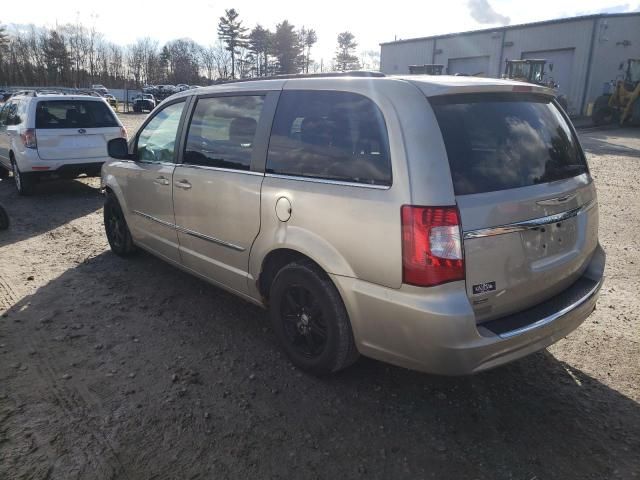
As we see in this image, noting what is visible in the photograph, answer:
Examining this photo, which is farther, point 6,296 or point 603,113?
point 603,113

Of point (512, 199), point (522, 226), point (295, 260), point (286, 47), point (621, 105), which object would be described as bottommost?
point (295, 260)

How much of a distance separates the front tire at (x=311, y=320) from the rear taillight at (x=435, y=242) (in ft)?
2.13

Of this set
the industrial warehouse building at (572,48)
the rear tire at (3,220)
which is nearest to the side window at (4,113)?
the rear tire at (3,220)

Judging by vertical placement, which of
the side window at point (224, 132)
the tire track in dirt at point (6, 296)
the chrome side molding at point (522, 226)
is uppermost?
the side window at point (224, 132)

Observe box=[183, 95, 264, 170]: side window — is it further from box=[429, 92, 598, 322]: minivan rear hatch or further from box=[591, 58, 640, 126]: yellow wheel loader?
box=[591, 58, 640, 126]: yellow wheel loader

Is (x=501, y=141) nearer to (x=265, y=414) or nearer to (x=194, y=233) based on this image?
(x=265, y=414)

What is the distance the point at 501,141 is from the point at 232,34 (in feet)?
253

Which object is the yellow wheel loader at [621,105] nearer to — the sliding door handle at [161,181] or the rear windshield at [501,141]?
the rear windshield at [501,141]

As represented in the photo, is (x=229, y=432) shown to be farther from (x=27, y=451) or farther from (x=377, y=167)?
(x=377, y=167)

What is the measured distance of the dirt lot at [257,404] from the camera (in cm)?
239

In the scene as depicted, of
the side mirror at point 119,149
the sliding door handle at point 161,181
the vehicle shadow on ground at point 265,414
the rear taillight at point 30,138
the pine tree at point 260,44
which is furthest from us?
the pine tree at point 260,44

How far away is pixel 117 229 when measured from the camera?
212 inches

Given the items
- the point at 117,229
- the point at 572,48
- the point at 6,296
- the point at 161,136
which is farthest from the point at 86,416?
the point at 572,48

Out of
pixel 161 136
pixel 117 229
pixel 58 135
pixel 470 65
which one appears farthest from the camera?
pixel 470 65
